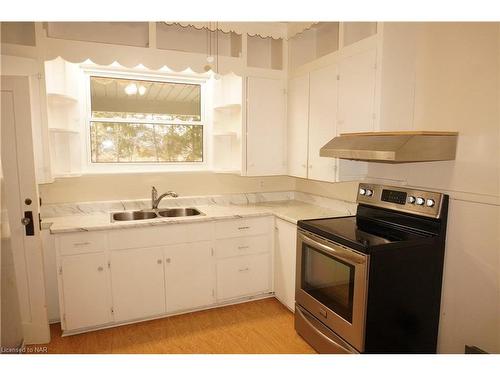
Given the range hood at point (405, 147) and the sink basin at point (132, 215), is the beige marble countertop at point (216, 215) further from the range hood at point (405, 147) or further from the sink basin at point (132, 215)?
the range hood at point (405, 147)

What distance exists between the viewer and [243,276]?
3.05 meters

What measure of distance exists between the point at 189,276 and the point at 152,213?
71 centimetres

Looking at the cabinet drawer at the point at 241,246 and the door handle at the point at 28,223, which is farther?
the cabinet drawer at the point at 241,246

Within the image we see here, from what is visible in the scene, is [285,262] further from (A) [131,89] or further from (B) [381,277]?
(A) [131,89]

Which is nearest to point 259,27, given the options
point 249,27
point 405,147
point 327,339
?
point 249,27

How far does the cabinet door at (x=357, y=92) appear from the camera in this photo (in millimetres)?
2309

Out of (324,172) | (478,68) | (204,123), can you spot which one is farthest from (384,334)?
(204,123)

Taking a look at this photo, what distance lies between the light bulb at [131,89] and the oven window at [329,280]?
2.17 meters

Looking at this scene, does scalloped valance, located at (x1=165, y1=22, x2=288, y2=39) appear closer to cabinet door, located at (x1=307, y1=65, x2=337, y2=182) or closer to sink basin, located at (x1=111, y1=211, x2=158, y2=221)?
cabinet door, located at (x1=307, y1=65, x2=337, y2=182)

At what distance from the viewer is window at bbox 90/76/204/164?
3.09 m

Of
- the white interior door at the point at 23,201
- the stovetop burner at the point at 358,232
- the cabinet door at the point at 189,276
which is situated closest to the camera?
the stovetop burner at the point at 358,232

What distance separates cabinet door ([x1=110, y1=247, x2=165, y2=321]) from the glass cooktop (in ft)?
4.12

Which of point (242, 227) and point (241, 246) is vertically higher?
point (242, 227)

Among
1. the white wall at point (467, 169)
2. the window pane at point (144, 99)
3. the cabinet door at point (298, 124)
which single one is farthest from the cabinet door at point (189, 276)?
the white wall at point (467, 169)
